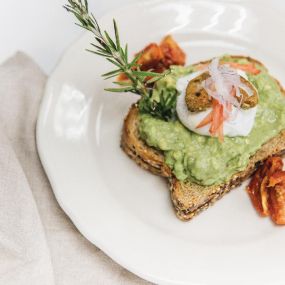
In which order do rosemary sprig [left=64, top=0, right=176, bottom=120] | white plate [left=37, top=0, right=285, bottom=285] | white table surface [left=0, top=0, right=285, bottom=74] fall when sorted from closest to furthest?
rosemary sprig [left=64, top=0, right=176, bottom=120] < white plate [left=37, top=0, right=285, bottom=285] < white table surface [left=0, top=0, right=285, bottom=74]

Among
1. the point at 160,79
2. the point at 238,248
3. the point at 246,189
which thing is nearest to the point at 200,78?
the point at 160,79

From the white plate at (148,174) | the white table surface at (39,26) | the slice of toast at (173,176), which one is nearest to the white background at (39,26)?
the white table surface at (39,26)

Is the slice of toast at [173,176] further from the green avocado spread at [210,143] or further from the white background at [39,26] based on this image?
the white background at [39,26]

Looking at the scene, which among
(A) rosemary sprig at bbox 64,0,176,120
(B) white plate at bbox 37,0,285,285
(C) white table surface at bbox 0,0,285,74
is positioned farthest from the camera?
(C) white table surface at bbox 0,0,285,74

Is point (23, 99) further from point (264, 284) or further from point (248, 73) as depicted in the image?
point (264, 284)

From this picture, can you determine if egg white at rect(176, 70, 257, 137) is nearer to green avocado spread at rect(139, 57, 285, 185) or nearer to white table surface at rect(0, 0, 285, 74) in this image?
green avocado spread at rect(139, 57, 285, 185)

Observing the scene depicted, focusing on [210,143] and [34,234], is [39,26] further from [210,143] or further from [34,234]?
[210,143]

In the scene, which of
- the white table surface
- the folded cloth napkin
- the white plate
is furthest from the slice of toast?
the white table surface
